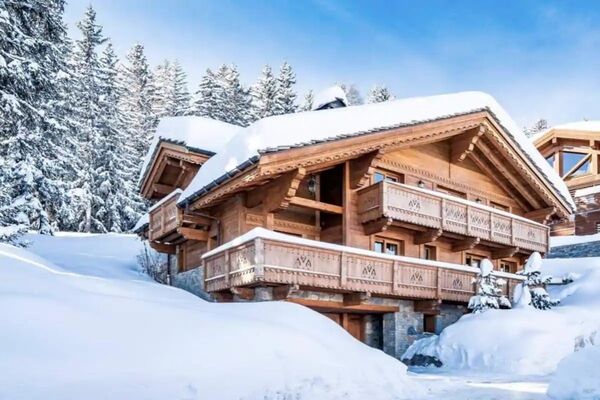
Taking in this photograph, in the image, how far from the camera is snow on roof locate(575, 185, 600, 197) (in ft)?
96.5

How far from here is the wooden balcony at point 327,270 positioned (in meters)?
12.9

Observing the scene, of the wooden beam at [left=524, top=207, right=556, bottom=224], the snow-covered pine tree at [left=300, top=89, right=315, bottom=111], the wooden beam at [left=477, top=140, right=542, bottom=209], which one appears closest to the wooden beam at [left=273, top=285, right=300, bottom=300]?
the wooden beam at [left=477, top=140, right=542, bottom=209]

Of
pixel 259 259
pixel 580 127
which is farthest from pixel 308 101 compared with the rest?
pixel 259 259

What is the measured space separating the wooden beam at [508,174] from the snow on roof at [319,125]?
193 centimetres

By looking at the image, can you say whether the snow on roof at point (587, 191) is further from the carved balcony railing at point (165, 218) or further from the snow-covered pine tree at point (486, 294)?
the carved balcony railing at point (165, 218)

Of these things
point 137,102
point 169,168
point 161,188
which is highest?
point 137,102

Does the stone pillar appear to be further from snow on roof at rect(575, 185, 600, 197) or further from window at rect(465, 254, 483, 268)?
snow on roof at rect(575, 185, 600, 197)

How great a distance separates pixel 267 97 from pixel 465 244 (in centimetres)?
3101

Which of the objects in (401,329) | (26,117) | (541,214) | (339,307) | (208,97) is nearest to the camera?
A: (339,307)

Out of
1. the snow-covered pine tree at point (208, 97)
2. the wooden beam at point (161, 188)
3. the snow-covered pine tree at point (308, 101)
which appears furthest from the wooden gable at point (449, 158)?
the snow-covered pine tree at point (308, 101)

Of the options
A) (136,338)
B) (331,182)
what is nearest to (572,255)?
(331,182)

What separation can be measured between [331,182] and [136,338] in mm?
11156

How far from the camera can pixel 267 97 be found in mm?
46938

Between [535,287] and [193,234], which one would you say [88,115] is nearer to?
[193,234]
